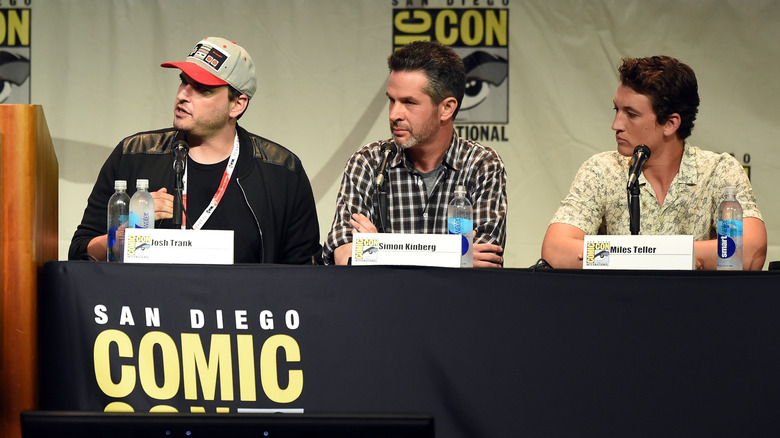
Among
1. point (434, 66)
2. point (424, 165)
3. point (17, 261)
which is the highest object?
point (434, 66)

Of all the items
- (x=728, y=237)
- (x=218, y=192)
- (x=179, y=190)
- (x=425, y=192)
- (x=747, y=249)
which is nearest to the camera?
(x=728, y=237)

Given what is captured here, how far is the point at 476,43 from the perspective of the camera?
13.4 ft

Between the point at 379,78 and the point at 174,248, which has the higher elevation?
the point at 379,78

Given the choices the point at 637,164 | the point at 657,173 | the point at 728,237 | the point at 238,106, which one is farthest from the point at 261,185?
the point at 728,237

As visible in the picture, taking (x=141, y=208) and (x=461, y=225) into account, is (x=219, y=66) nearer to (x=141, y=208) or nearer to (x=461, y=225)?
(x=141, y=208)

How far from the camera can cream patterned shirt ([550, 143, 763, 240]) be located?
2783 millimetres

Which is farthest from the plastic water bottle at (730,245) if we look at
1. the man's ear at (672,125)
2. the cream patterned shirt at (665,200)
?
the man's ear at (672,125)

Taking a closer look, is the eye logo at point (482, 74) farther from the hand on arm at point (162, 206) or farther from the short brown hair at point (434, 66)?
the hand on arm at point (162, 206)

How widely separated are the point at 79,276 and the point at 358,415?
116 cm

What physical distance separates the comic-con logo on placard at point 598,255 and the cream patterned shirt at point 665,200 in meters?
0.74

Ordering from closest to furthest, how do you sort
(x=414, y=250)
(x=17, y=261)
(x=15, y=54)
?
(x=17, y=261) < (x=414, y=250) < (x=15, y=54)

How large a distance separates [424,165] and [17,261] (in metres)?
1.50

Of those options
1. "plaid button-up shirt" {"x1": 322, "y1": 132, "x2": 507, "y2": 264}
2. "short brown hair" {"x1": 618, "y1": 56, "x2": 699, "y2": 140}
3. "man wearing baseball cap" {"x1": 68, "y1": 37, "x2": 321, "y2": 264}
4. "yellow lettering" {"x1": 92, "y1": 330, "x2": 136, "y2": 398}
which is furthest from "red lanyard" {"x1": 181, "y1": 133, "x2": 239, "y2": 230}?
"short brown hair" {"x1": 618, "y1": 56, "x2": 699, "y2": 140}

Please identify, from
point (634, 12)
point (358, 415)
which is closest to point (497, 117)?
point (634, 12)
